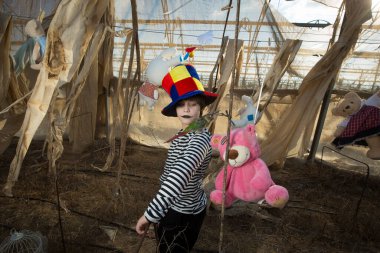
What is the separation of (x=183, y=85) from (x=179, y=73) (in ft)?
0.22

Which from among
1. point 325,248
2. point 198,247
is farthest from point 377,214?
point 198,247

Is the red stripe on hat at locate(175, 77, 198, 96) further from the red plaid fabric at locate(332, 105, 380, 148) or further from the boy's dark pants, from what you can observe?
the red plaid fabric at locate(332, 105, 380, 148)

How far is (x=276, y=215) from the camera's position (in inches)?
80.7

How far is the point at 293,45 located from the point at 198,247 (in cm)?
176

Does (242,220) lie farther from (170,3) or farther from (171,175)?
(170,3)

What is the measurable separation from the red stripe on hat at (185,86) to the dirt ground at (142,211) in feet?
2.37

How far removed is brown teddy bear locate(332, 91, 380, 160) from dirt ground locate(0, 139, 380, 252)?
0.42m

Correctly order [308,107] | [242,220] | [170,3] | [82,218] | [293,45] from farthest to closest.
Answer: [170,3], [308,107], [293,45], [242,220], [82,218]

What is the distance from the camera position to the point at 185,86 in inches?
35.2

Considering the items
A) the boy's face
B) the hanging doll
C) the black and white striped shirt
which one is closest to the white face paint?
the black and white striped shirt

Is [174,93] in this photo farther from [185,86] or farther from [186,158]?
[186,158]

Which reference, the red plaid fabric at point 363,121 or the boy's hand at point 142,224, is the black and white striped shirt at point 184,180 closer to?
the boy's hand at point 142,224

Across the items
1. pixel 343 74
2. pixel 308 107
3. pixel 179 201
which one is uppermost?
pixel 343 74

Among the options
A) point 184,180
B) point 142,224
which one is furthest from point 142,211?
point 184,180
